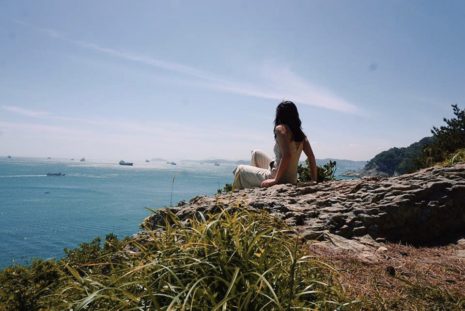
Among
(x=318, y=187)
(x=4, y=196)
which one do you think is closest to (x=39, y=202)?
(x=4, y=196)

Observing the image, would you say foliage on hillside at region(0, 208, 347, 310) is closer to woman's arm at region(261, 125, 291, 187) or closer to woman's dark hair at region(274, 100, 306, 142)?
woman's arm at region(261, 125, 291, 187)

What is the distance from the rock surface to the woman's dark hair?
1.36m

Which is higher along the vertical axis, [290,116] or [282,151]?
[290,116]

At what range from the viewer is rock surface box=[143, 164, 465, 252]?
5.11 m

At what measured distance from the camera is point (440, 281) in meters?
3.54

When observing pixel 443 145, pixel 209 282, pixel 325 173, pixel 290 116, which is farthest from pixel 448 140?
pixel 209 282

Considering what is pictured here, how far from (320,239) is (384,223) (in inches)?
62.0

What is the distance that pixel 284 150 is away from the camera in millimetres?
6957

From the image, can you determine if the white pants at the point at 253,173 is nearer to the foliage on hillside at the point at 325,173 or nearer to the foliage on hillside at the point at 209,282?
the foliage on hillside at the point at 325,173

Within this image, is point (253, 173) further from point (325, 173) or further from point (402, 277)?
point (402, 277)

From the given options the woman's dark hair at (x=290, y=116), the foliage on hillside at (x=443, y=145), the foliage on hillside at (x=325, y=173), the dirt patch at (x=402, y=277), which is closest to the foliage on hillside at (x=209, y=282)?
the dirt patch at (x=402, y=277)

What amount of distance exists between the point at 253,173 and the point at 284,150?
113 centimetres

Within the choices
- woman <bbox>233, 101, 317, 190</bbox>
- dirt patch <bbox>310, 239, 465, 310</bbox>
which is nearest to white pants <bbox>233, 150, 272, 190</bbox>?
woman <bbox>233, 101, 317, 190</bbox>

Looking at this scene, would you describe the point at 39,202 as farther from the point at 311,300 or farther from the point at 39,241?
the point at 311,300
